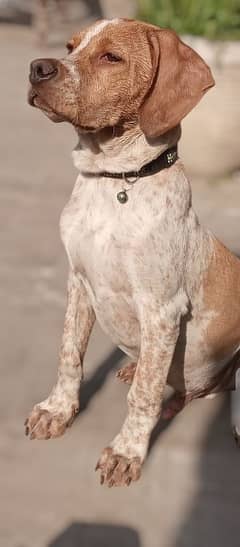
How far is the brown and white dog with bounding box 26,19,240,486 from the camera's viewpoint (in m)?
3.15

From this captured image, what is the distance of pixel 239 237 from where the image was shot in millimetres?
5801

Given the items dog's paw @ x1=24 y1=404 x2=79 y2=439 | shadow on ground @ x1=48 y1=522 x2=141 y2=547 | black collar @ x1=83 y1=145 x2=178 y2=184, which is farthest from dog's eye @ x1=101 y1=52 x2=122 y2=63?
shadow on ground @ x1=48 y1=522 x2=141 y2=547

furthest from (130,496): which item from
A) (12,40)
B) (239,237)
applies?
(12,40)

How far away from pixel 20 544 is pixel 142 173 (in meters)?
1.59

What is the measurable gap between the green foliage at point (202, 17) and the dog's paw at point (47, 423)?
319 cm

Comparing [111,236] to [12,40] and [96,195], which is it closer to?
[96,195]

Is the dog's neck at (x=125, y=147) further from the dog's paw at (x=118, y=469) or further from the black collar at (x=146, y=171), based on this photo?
the dog's paw at (x=118, y=469)

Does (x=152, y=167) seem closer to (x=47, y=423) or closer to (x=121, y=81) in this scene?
(x=121, y=81)

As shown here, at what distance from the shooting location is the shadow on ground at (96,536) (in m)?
3.47

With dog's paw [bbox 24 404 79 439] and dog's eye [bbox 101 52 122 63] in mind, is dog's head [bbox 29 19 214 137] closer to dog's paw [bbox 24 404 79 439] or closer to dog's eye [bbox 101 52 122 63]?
dog's eye [bbox 101 52 122 63]

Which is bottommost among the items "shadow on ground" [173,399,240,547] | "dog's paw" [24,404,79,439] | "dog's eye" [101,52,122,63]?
"shadow on ground" [173,399,240,547]

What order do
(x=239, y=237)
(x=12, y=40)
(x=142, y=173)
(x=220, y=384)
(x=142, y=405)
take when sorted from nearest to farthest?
1. (x=142, y=173)
2. (x=142, y=405)
3. (x=220, y=384)
4. (x=239, y=237)
5. (x=12, y=40)

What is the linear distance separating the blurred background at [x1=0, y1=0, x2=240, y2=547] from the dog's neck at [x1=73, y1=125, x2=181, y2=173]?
1364 mm

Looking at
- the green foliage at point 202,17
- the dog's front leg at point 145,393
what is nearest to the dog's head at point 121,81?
the dog's front leg at point 145,393
